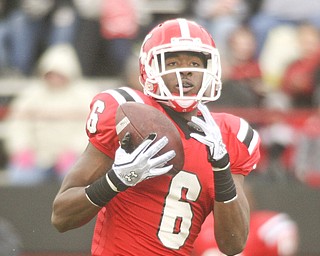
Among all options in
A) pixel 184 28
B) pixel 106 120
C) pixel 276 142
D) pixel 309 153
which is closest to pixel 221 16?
pixel 276 142

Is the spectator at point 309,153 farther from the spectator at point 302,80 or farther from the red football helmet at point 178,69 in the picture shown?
the red football helmet at point 178,69

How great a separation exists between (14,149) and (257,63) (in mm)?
2153

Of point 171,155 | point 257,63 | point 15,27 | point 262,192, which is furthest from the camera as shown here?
point 15,27

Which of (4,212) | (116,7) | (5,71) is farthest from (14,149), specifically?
(116,7)

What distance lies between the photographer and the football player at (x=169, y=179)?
3.78 m

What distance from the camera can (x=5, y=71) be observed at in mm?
8727

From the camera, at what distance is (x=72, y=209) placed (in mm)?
3756

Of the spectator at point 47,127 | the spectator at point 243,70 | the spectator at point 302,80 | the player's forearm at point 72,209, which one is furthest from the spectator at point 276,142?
the player's forearm at point 72,209

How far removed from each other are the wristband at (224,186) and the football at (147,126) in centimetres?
14

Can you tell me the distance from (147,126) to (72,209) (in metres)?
0.42

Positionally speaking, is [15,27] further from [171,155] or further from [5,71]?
[171,155]

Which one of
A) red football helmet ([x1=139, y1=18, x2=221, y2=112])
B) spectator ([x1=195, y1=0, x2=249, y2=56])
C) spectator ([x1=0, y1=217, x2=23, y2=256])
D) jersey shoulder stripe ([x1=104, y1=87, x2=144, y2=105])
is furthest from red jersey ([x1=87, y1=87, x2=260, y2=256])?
spectator ([x1=195, y1=0, x2=249, y2=56])

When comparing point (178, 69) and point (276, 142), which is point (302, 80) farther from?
point (178, 69)

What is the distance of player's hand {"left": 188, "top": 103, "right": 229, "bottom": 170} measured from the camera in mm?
3609
